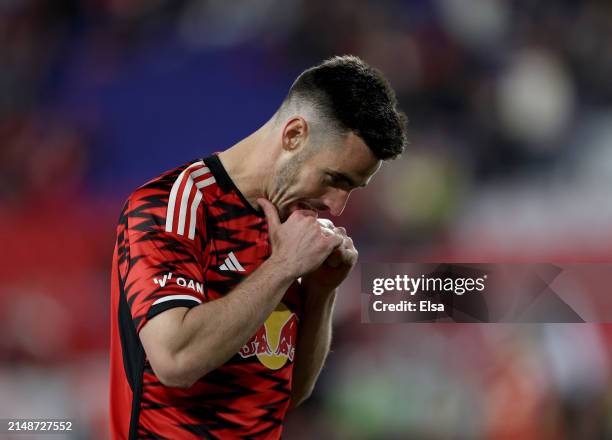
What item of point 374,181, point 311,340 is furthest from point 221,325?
point 374,181

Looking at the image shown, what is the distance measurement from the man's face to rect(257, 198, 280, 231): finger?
0.08 feet

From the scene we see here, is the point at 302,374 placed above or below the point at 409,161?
below

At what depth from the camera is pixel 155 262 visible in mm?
1266

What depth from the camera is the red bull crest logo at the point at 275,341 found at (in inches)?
55.4

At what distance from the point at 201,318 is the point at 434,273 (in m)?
1.84

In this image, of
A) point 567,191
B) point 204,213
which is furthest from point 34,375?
point 567,191

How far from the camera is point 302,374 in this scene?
1.65 meters

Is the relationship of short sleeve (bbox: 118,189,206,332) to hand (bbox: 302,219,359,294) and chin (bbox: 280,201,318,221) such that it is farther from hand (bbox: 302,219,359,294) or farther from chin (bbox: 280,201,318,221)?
hand (bbox: 302,219,359,294)

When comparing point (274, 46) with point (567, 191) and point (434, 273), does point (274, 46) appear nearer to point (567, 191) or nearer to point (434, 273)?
point (434, 273)

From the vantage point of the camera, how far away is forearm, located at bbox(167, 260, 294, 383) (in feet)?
3.93

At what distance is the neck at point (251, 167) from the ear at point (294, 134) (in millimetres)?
31

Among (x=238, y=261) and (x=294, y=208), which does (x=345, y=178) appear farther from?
(x=238, y=261)

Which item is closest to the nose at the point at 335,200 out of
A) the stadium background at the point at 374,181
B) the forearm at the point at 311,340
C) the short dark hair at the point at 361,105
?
the short dark hair at the point at 361,105

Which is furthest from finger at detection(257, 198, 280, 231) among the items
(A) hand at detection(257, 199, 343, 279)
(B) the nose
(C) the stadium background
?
(C) the stadium background
